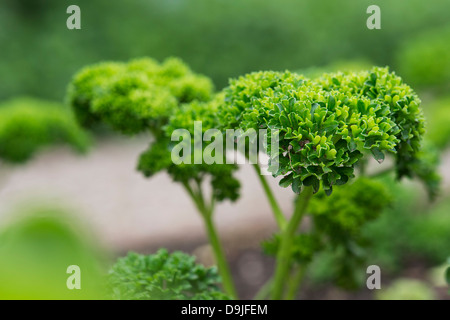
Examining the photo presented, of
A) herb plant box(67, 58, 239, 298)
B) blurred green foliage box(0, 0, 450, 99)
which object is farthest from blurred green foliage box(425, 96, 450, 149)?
blurred green foliage box(0, 0, 450, 99)

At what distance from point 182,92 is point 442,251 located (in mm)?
2079

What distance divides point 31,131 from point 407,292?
82.0 inches

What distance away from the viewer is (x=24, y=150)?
2814 millimetres

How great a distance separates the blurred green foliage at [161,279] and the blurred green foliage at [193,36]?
4.80 meters

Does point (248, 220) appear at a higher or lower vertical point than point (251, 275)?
higher

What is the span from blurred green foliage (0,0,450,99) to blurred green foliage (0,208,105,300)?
5970 millimetres

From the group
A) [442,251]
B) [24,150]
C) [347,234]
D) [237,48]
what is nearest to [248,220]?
[442,251]

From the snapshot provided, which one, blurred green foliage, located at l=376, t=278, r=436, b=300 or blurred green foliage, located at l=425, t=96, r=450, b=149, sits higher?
blurred green foliage, located at l=425, t=96, r=450, b=149

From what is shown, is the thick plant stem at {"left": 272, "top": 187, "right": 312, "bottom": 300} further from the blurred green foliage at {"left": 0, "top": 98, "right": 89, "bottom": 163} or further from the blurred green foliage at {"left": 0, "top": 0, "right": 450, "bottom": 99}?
the blurred green foliage at {"left": 0, "top": 0, "right": 450, "bottom": 99}

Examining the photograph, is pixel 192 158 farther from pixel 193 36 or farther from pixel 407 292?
pixel 193 36

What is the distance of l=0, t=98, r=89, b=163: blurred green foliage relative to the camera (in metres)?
2.82

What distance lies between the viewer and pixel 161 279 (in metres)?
1.69
